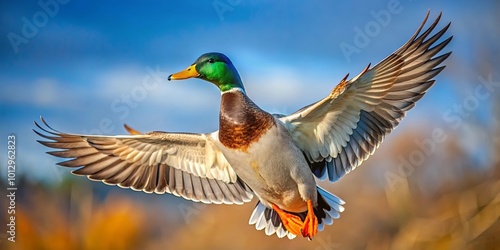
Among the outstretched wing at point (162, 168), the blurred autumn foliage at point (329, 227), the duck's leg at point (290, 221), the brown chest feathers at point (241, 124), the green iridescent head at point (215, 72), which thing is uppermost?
the green iridescent head at point (215, 72)

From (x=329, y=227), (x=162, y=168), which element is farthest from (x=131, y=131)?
(x=329, y=227)

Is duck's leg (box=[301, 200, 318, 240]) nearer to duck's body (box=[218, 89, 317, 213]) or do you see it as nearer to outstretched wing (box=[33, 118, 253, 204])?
duck's body (box=[218, 89, 317, 213])

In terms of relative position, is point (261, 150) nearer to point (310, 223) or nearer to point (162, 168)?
point (310, 223)

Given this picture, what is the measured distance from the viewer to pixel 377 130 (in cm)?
211

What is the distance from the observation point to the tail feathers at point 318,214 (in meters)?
2.27

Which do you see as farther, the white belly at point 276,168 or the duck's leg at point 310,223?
the duck's leg at point 310,223

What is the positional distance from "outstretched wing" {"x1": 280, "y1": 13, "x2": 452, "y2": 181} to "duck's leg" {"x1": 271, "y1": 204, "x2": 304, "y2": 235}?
0.67ft

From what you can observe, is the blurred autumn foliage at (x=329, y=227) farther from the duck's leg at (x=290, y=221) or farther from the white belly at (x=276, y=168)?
the white belly at (x=276, y=168)

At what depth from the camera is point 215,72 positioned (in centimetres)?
207

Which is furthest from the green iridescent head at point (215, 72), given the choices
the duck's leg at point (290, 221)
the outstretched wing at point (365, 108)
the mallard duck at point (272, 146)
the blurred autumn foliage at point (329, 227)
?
the blurred autumn foliage at point (329, 227)

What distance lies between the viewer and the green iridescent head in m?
2.04

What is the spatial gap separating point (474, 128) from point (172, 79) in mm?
2331

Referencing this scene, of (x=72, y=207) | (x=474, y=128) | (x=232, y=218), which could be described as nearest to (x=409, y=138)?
(x=474, y=128)

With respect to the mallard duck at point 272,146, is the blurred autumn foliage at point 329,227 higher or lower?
lower
